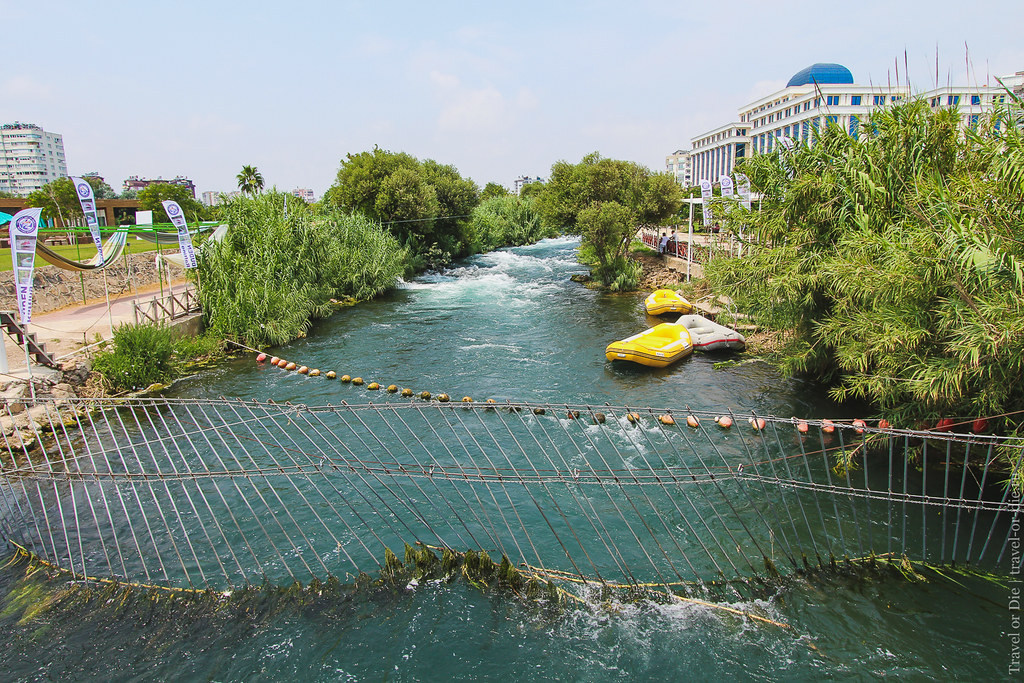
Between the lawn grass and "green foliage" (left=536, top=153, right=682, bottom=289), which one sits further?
"green foliage" (left=536, top=153, right=682, bottom=289)

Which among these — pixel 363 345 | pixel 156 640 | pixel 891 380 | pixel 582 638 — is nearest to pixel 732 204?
pixel 891 380

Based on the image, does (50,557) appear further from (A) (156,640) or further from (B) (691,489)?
(B) (691,489)

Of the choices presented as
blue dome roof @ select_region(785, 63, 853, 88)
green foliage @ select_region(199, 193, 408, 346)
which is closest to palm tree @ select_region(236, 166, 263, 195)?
green foliage @ select_region(199, 193, 408, 346)

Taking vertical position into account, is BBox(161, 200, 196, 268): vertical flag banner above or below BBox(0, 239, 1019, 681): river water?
above

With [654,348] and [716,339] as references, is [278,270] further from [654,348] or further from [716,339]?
[716,339]

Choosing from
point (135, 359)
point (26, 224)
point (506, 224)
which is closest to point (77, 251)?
point (135, 359)

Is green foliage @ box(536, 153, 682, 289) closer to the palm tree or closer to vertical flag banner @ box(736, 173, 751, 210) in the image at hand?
vertical flag banner @ box(736, 173, 751, 210)

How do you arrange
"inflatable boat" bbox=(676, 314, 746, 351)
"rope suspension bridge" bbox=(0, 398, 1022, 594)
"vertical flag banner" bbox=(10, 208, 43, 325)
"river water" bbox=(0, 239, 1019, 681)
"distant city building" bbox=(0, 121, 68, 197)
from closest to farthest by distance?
"river water" bbox=(0, 239, 1019, 681) → "rope suspension bridge" bbox=(0, 398, 1022, 594) → "vertical flag banner" bbox=(10, 208, 43, 325) → "inflatable boat" bbox=(676, 314, 746, 351) → "distant city building" bbox=(0, 121, 68, 197)

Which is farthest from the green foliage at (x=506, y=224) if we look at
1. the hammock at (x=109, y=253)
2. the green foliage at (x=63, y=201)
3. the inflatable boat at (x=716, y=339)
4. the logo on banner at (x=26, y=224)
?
the logo on banner at (x=26, y=224)
